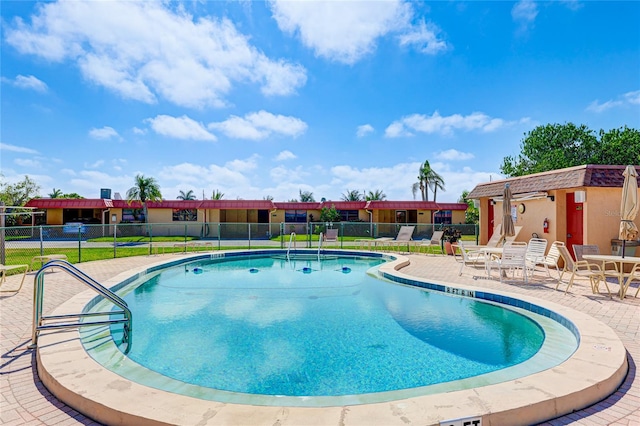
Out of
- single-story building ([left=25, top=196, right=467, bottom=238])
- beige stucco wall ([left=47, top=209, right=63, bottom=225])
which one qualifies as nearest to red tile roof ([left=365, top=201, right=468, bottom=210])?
single-story building ([left=25, top=196, right=467, bottom=238])

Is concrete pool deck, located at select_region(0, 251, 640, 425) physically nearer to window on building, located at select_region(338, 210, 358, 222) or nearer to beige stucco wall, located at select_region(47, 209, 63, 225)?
window on building, located at select_region(338, 210, 358, 222)

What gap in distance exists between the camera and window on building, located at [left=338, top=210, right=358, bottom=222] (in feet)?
93.1

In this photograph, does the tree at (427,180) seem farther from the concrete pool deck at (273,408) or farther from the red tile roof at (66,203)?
the concrete pool deck at (273,408)

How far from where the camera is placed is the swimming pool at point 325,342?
351cm

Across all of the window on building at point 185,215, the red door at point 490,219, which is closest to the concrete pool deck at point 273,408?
the red door at point 490,219

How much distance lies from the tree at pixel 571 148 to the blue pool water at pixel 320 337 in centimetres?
2607

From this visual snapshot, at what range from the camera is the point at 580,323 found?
438 centimetres

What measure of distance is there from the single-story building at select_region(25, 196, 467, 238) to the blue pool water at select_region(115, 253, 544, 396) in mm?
18178

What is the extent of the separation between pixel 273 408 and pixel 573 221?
1073 cm

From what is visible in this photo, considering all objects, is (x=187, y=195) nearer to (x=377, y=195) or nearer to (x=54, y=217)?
(x=54, y=217)

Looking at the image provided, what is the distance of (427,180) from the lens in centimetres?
4078

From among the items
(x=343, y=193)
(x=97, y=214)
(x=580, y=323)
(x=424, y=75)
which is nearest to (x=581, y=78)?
(x=424, y=75)

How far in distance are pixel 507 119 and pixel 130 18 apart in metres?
18.0

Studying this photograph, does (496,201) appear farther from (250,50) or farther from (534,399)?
(534,399)
